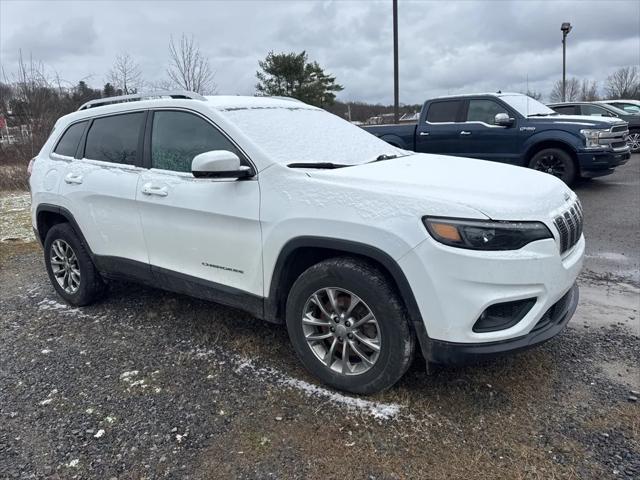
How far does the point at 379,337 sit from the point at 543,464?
970mm

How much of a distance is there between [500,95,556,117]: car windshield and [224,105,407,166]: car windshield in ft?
21.1

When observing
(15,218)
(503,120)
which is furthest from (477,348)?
(15,218)

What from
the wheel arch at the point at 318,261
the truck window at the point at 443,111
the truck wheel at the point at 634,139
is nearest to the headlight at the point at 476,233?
the wheel arch at the point at 318,261

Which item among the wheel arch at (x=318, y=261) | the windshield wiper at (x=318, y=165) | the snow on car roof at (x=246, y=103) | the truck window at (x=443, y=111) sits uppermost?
the truck window at (x=443, y=111)

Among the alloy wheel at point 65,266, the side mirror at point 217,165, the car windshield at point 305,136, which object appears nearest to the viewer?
the side mirror at point 217,165

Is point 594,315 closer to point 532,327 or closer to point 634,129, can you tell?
point 532,327

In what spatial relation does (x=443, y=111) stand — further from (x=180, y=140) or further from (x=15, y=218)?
(x=15, y=218)

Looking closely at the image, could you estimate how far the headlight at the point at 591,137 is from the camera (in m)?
8.85

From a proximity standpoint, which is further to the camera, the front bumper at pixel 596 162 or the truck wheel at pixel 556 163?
A: the truck wheel at pixel 556 163

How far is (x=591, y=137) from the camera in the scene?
8867 millimetres

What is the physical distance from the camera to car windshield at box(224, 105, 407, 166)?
131 inches

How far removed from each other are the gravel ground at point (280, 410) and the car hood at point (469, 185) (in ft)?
3.58

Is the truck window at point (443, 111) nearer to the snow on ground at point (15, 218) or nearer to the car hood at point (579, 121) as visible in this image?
the car hood at point (579, 121)

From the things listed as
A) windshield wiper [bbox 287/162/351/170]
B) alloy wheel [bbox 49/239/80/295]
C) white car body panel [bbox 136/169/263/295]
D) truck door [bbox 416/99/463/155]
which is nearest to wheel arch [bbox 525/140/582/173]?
truck door [bbox 416/99/463/155]
